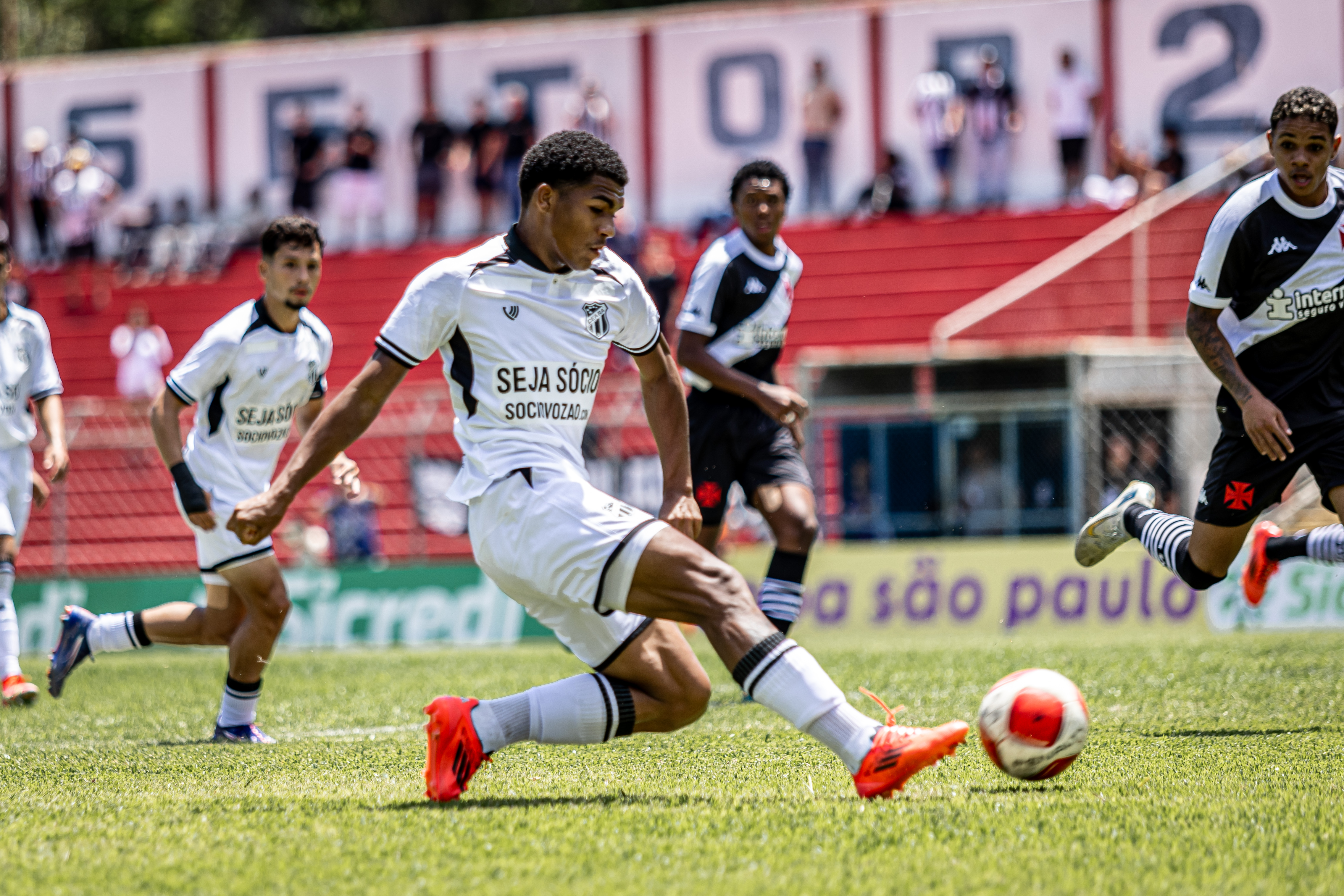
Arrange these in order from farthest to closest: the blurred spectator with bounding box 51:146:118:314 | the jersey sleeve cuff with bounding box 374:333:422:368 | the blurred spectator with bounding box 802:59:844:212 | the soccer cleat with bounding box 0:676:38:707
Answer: the blurred spectator with bounding box 51:146:118:314, the blurred spectator with bounding box 802:59:844:212, the soccer cleat with bounding box 0:676:38:707, the jersey sleeve cuff with bounding box 374:333:422:368

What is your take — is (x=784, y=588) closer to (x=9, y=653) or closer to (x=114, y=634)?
(x=114, y=634)

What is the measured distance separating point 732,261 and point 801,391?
8.39 metres

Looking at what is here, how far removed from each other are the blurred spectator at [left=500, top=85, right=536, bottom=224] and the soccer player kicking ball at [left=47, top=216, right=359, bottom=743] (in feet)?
51.0

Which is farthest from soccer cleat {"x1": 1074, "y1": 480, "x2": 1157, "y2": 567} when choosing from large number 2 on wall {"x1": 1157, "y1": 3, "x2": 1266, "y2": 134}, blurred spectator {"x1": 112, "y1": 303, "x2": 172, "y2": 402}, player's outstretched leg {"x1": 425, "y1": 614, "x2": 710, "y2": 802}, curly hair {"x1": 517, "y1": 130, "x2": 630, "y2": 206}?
blurred spectator {"x1": 112, "y1": 303, "x2": 172, "y2": 402}

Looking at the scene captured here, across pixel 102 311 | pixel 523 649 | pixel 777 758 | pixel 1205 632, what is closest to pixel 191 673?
pixel 523 649

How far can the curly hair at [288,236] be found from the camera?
773cm

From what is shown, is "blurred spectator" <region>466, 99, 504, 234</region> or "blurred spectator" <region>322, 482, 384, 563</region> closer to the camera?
"blurred spectator" <region>322, 482, 384, 563</region>

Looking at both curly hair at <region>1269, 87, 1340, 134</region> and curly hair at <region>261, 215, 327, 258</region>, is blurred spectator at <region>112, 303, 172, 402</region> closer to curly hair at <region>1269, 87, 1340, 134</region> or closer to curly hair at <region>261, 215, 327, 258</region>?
curly hair at <region>261, 215, 327, 258</region>

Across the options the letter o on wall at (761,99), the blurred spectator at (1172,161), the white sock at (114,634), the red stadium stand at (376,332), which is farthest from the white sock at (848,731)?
the letter o on wall at (761,99)

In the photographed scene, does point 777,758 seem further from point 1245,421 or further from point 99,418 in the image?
point 99,418

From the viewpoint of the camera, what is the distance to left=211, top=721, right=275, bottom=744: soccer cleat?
24.3ft

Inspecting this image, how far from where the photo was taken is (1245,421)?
6426mm

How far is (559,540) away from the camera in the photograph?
4.66 metres

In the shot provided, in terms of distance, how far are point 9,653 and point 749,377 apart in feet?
14.1
